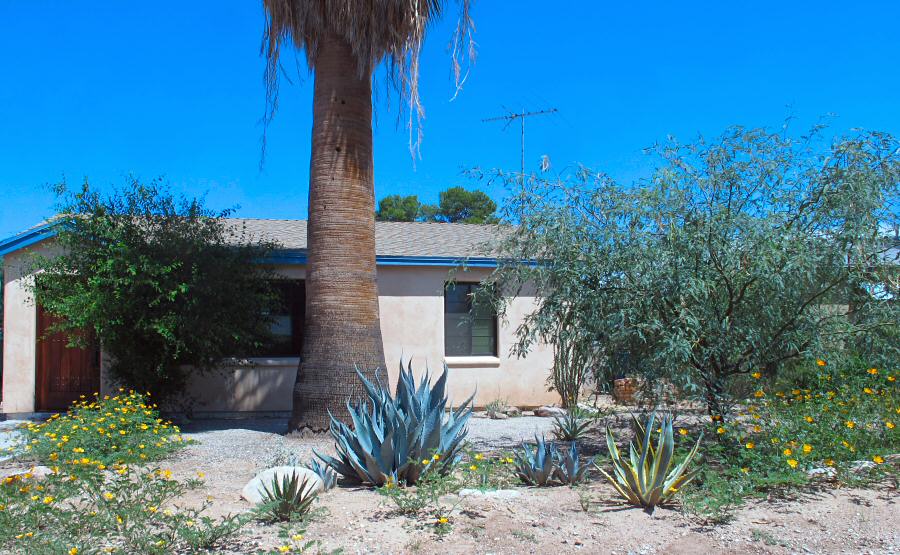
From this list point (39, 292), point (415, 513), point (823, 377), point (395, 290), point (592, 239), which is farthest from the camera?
point (395, 290)

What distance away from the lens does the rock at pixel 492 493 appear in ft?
20.6

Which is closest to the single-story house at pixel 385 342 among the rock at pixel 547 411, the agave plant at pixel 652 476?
the rock at pixel 547 411

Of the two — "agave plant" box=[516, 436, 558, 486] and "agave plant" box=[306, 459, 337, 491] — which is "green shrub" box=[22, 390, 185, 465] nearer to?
"agave plant" box=[306, 459, 337, 491]

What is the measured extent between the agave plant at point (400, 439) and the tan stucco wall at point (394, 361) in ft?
18.7

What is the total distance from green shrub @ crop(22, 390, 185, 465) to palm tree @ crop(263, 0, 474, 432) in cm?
212

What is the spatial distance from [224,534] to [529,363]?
9.79 m

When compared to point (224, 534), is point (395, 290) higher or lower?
higher

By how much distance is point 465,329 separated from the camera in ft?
47.1

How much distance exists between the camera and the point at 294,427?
33.1ft

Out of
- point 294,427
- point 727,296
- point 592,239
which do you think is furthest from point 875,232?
point 294,427

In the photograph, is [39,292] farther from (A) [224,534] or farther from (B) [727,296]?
(B) [727,296]

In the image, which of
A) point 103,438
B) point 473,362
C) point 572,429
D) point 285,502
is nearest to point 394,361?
point 473,362

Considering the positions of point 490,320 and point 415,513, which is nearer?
point 415,513

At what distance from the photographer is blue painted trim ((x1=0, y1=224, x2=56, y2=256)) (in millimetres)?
12242
